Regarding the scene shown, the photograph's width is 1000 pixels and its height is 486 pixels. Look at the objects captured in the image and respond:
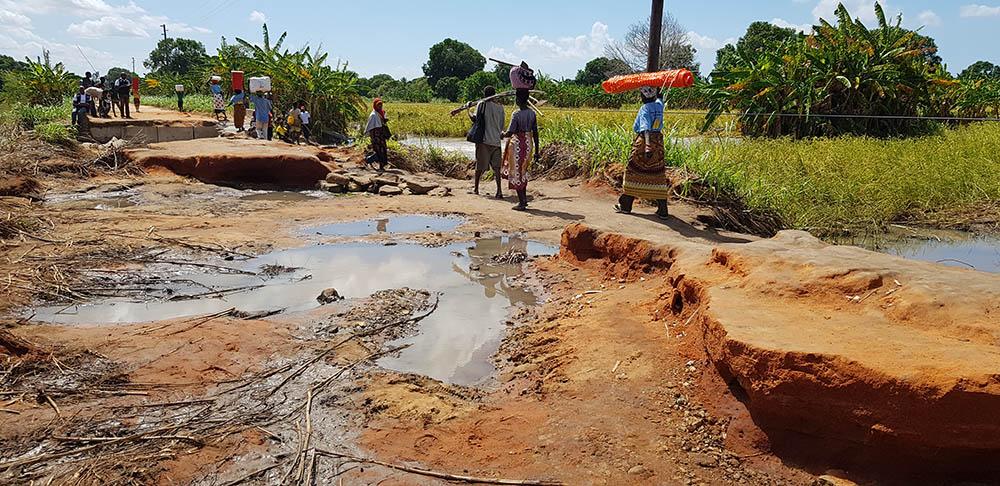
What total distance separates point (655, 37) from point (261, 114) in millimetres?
8482

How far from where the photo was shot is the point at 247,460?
109 inches

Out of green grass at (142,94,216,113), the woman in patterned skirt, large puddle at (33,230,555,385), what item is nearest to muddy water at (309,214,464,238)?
large puddle at (33,230,555,385)

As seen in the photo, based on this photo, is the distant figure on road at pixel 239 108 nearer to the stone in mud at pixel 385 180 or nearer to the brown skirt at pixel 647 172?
the stone in mud at pixel 385 180

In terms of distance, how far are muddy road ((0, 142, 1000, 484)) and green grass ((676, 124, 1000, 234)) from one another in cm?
349

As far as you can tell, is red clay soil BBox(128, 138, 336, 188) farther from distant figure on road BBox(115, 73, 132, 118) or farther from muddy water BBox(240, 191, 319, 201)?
distant figure on road BBox(115, 73, 132, 118)

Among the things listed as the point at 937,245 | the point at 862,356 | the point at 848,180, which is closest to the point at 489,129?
the point at 848,180

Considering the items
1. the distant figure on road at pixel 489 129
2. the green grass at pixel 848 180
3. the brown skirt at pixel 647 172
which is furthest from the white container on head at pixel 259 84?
the brown skirt at pixel 647 172

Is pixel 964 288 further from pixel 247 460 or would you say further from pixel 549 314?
pixel 247 460

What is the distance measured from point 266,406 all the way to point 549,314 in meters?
2.06

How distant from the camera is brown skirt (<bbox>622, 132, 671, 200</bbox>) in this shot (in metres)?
7.66

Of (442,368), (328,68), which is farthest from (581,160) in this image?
(328,68)

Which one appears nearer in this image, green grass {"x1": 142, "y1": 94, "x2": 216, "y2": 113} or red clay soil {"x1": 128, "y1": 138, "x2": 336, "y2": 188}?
red clay soil {"x1": 128, "y1": 138, "x2": 336, "y2": 188}

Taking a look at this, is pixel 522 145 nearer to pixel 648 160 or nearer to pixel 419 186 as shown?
pixel 648 160

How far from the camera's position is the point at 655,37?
38.2 feet
